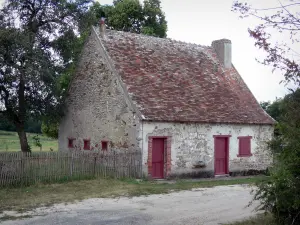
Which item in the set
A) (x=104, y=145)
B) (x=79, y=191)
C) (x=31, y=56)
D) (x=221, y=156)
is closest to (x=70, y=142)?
(x=104, y=145)

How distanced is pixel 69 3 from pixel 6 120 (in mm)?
7443

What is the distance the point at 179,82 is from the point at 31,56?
8318mm

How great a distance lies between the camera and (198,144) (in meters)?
20.9

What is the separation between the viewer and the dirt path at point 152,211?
409 inches

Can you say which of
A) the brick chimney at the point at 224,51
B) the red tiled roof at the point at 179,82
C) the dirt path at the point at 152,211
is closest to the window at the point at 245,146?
the red tiled roof at the point at 179,82

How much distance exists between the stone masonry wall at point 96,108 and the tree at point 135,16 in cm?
1005

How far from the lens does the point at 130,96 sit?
1962 cm

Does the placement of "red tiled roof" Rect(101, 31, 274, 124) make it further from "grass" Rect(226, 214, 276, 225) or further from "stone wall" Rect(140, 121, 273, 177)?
"grass" Rect(226, 214, 276, 225)

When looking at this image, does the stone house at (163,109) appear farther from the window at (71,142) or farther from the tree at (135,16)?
the tree at (135,16)

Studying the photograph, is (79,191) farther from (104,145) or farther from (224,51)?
(224,51)

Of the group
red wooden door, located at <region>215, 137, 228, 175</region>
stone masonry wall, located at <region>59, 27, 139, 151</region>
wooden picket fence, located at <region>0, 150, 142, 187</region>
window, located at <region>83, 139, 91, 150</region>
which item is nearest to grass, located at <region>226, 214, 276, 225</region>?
wooden picket fence, located at <region>0, 150, 142, 187</region>

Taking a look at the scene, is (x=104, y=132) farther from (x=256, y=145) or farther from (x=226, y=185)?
(x=256, y=145)

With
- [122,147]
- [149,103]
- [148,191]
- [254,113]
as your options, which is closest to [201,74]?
[254,113]

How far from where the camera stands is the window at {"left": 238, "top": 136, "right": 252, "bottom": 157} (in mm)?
22969
